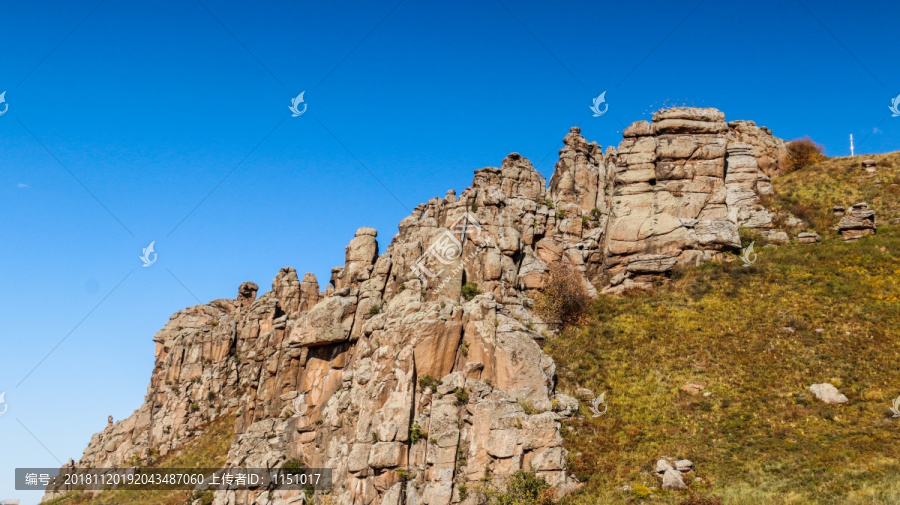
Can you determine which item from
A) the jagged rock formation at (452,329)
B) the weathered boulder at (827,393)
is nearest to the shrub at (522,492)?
the jagged rock formation at (452,329)

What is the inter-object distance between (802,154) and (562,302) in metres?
42.1

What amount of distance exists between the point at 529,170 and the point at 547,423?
37.7m

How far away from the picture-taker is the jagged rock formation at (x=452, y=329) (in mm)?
44500

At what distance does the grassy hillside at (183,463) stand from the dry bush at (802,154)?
7095 cm

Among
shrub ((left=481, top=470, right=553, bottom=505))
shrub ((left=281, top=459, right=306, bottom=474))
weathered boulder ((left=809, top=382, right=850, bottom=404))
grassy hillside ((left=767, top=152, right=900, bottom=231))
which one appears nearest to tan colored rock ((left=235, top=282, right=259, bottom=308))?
shrub ((left=281, top=459, right=306, bottom=474))

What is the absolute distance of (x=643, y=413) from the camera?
46.8 m

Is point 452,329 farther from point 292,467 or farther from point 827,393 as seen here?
point 827,393

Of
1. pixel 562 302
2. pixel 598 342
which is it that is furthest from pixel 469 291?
pixel 598 342

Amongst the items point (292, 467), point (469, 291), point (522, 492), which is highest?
point (469, 291)

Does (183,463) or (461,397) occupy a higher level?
(461,397)

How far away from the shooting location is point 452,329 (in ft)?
162

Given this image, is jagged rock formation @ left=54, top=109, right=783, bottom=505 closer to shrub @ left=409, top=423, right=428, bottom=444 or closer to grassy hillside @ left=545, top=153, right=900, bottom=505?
shrub @ left=409, top=423, right=428, bottom=444

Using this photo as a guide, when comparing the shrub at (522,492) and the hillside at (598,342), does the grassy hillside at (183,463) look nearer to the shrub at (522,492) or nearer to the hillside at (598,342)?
the hillside at (598,342)

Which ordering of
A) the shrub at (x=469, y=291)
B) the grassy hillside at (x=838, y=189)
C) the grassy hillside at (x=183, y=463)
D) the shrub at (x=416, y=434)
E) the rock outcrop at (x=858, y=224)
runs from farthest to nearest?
1. the grassy hillside at (x=183, y=463)
2. the grassy hillside at (x=838, y=189)
3. the rock outcrop at (x=858, y=224)
4. the shrub at (x=469, y=291)
5. the shrub at (x=416, y=434)
